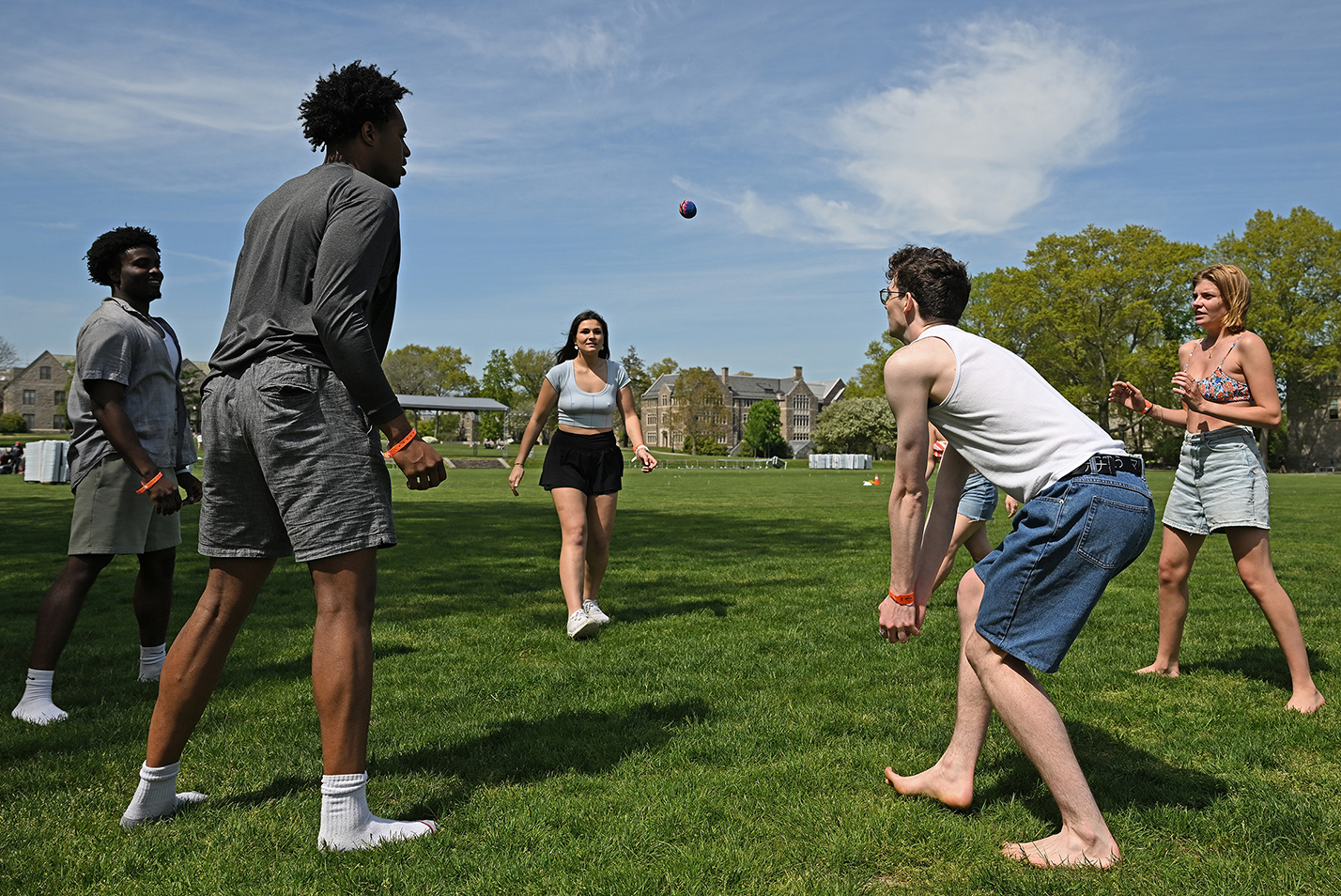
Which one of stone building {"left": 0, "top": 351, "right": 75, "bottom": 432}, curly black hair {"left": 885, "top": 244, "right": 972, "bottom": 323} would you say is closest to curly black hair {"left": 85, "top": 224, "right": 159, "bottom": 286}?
curly black hair {"left": 885, "top": 244, "right": 972, "bottom": 323}

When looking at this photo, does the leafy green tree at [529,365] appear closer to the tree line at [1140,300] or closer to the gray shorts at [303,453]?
the tree line at [1140,300]

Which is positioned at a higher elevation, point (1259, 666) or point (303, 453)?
point (303, 453)

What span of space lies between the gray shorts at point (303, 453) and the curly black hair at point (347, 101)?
827mm

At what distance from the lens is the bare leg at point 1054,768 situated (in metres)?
2.68

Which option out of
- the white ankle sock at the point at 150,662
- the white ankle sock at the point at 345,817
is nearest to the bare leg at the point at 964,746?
the white ankle sock at the point at 345,817

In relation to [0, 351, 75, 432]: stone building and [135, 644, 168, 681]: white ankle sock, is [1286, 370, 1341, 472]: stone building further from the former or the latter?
[0, 351, 75, 432]: stone building

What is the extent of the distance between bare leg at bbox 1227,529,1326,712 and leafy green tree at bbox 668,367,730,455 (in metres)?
77.7

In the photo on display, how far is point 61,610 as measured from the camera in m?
4.31

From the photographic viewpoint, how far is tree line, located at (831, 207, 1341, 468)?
50.3m

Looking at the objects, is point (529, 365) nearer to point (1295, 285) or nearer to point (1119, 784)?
point (1295, 285)

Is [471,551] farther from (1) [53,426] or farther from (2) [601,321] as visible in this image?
(1) [53,426]

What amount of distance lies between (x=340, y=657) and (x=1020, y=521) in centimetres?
212

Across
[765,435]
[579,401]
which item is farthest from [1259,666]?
[765,435]

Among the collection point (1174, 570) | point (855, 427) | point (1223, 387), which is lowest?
point (1174, 570)
